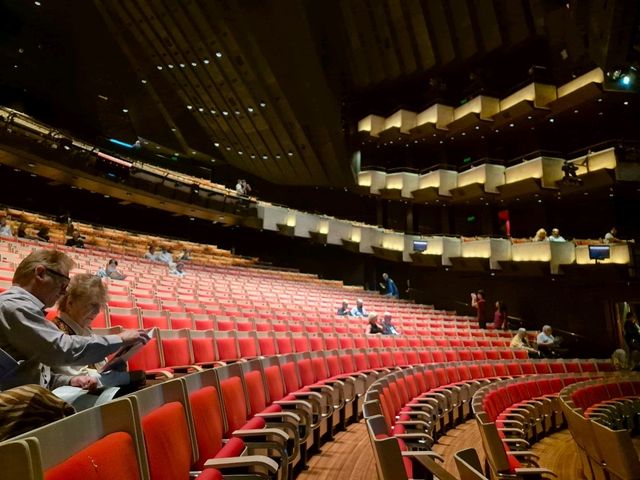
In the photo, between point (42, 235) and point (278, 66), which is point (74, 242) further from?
point (278, 66)

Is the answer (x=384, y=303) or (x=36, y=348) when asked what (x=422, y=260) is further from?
(x=36, y=348)

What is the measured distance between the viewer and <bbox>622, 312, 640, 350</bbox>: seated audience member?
5516 mm

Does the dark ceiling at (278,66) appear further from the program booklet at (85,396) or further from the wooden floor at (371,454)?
the program booklet at (85,396)

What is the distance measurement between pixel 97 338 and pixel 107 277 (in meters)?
2.49

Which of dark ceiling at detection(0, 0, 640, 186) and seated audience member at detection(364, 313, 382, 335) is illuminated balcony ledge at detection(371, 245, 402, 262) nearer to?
dark ceiling at detection(0, 0, 640, 186)

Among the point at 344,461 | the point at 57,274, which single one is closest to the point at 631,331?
the point at 344,461

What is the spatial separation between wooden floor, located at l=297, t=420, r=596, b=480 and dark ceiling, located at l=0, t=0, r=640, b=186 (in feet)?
18.8

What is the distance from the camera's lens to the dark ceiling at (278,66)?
6.96 meters

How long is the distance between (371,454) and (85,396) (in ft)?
3.77

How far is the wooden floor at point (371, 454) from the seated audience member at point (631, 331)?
3672mm

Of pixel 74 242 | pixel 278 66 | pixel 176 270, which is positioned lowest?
pixel 176 270

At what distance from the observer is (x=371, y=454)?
1.61 m

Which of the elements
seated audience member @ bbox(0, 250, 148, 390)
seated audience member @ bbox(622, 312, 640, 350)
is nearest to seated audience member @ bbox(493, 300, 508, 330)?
seated audience member @ bbox(622, 312, 640, 350)

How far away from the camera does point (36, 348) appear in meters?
0.75
